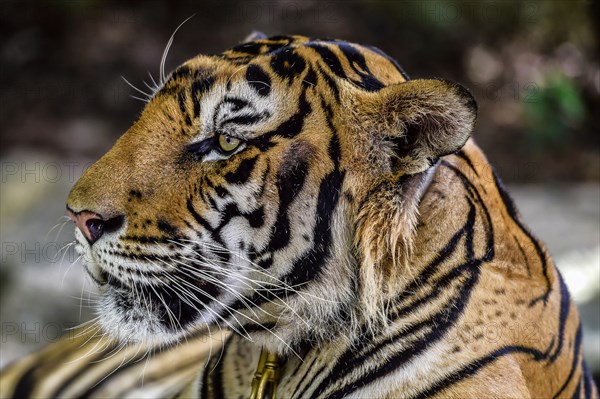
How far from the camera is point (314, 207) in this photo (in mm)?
1647

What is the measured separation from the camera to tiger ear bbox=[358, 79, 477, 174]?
60.8 inches

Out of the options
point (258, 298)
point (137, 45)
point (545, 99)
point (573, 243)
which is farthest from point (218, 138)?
point (137, 45)

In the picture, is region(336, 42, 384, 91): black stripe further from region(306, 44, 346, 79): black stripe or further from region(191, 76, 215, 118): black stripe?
region(191, 76, 215, 118): black stripe

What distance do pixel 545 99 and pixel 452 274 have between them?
4942mm

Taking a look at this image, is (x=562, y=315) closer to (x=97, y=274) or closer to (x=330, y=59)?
(x=330, y=59)

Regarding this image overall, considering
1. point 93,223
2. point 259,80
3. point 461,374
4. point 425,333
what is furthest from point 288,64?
point 461,374

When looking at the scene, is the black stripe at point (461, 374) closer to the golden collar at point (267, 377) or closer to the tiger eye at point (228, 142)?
the golden collar at point (267, 377)

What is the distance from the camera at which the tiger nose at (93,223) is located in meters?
1.65

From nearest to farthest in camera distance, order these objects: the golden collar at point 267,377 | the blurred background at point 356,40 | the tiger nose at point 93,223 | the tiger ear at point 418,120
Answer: the tiger ear at point 418,120 < the tiger nose at point 93,223 < the golden collar at point 267,377 < the blurred background at point 356,40

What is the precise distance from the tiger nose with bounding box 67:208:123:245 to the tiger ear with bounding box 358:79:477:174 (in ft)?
1.82

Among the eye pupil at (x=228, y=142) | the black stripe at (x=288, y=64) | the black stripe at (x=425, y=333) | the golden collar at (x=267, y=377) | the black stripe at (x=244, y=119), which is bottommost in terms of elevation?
the golden collar at (x=267, y=377)

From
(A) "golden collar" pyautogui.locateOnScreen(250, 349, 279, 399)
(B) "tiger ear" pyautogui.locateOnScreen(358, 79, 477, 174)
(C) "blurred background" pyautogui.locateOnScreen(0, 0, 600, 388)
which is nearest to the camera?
(B) "tiger ear" pyautogui.locateOnScreen(358, 79, 477, 174)

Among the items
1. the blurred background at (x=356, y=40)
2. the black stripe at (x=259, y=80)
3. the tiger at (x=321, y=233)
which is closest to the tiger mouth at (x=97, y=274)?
the tiger at (x=321, y=233)

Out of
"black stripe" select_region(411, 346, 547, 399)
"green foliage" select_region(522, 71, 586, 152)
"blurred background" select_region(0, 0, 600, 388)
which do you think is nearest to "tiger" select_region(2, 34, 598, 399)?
"black stripe" select_region(411, 346, 547, 399)
